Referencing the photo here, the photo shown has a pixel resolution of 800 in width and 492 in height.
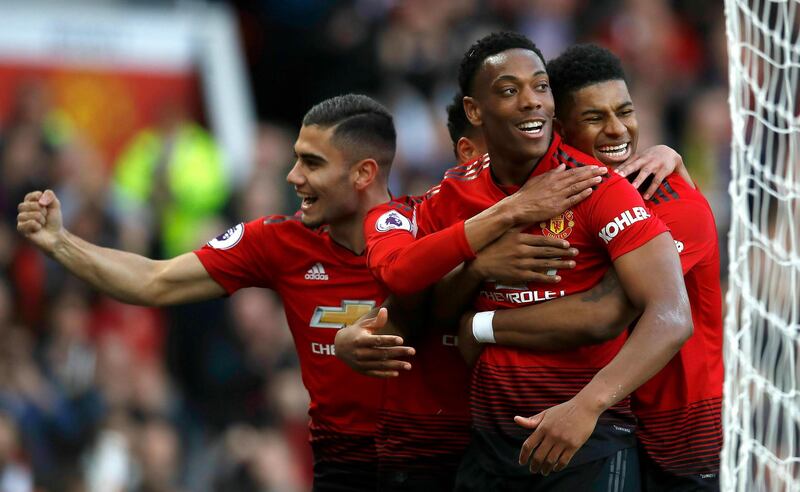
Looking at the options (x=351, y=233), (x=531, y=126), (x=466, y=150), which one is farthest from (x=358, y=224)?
(x=531, y=126)

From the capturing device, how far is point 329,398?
569 cm

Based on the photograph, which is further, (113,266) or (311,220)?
(113,266)

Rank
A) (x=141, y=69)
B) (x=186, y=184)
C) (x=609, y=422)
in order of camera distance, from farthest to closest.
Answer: (x=141, y=69), (x=186, y=184), (x=609, y=422)

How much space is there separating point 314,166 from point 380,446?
3.92ft

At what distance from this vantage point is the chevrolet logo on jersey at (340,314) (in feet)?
18.5

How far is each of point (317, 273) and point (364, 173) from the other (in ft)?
1.55

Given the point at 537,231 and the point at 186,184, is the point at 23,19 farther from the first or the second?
the point at 537,231

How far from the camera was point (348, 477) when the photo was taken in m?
5.71

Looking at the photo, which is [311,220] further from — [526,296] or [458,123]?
[526,296]

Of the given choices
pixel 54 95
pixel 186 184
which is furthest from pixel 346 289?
pixel 54 95

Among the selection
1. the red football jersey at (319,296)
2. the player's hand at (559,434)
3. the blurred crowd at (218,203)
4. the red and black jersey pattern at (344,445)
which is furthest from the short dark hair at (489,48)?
the blurred crowd at (218,203)

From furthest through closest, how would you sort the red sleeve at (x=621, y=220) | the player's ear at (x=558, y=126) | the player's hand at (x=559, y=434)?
1. the player's ear at (x=558, y=126)
2. the red sleeve at (x=621, y=220)
3. the player's hand at (x=559, y=434)

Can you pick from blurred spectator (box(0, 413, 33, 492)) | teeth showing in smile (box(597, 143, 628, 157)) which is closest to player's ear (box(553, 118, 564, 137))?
teeth showing in smile (box(597, 143, 628, 157))

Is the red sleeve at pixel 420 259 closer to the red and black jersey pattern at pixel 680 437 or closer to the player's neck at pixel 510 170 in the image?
the player's neck at pixel 510 170
